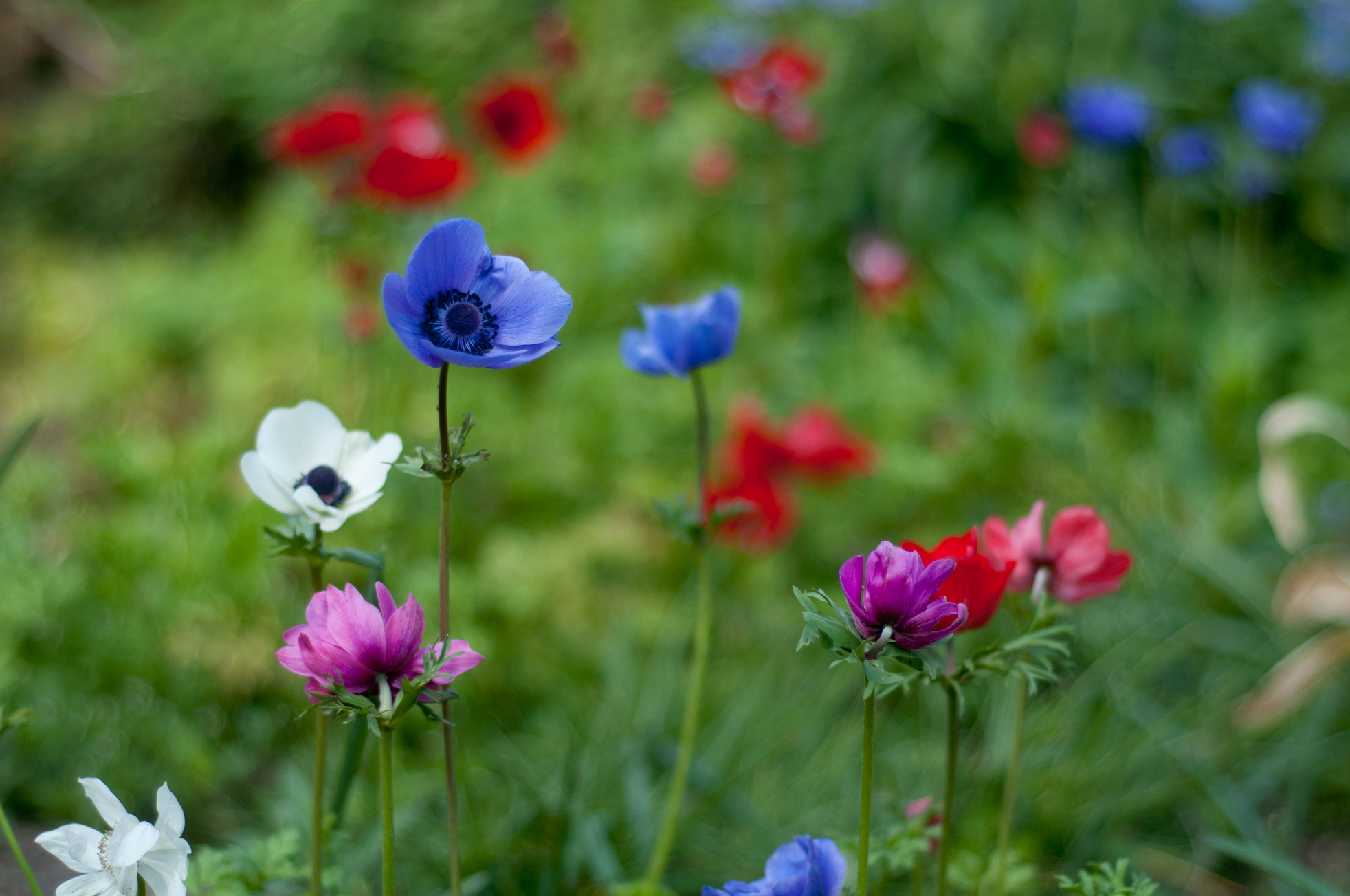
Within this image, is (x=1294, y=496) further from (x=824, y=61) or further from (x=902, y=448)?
(x=824, y=61)

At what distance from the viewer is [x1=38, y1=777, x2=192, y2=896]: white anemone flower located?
0.69 metres

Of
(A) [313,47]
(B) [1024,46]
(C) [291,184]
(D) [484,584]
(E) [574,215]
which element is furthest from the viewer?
(A) [313,47]

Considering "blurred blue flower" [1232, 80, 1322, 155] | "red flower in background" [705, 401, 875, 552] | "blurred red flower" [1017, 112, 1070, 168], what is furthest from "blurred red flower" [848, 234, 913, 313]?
"blurred blue flower" [1232, 80, 1322, 155]

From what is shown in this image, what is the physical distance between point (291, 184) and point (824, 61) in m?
1.98

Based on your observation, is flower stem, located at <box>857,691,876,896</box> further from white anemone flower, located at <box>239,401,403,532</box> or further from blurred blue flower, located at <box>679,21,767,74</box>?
blurred blue flower, located at <box>679,21,767,74</box>

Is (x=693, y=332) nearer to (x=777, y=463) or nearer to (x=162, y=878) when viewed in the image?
(x=162, y=878)

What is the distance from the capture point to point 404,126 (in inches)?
85.7

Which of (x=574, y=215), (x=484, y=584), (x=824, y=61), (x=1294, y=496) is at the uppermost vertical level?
(x=824, y=61)

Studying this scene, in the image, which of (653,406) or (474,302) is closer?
(474,302)

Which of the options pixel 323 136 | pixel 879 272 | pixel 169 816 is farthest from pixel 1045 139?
pixel 169 816

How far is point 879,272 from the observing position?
8.32 feet

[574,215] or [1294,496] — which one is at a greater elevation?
[574,215]

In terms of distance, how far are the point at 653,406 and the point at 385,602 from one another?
1564 mm

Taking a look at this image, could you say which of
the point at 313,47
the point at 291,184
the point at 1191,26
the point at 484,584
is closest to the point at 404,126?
the point at 484,584
